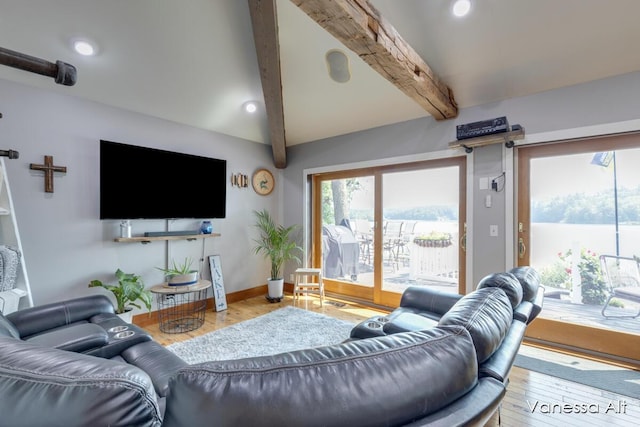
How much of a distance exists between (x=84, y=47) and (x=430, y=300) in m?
Answer: 3.69

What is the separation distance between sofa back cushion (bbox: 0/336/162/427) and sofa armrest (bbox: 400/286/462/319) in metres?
2.21

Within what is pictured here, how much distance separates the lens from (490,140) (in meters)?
2.91

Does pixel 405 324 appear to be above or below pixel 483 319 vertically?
below

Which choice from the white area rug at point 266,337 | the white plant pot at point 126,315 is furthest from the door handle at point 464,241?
the white plant pot at point 126,315

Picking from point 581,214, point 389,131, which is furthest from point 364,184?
point 581,214

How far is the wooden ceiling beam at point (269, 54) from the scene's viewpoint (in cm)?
240

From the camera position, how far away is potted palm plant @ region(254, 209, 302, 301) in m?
4.34

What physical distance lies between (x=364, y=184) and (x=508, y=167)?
1.82 metres

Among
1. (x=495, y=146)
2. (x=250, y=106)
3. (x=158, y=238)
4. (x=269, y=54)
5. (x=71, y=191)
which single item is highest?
(x=269, y=54)

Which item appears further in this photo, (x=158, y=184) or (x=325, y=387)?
(x=158, y=184)

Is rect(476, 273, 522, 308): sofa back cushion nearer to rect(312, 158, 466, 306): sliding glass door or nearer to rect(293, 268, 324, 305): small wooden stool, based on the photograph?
rect(312, 158, 466, 306): sliding glass door

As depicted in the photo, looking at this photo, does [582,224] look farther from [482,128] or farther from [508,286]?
[508,286]

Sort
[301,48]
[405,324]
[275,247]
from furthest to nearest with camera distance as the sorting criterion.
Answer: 1. [275,247]
2. [301,48]
3. [405,324]

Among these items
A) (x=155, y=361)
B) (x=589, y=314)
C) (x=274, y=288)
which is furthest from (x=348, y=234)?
(x=155, y=361)
